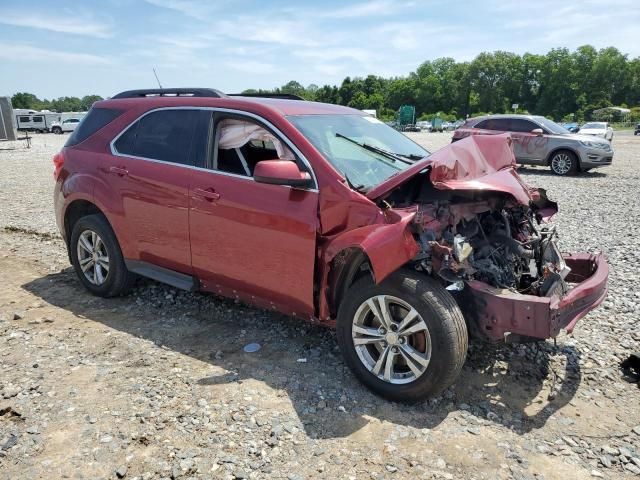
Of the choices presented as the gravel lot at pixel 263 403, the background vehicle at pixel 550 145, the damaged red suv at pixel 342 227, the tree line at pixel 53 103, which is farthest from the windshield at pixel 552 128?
the tree line at pixel 53 103

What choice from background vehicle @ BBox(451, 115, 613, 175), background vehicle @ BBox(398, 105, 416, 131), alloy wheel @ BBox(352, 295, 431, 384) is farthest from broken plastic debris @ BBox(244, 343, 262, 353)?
background vehicle @ BBox(398, 105, 416, 131)

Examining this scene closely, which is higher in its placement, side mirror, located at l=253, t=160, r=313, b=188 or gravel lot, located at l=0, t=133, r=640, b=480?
side mirror, located at l=253, t=160, r=313, b=188

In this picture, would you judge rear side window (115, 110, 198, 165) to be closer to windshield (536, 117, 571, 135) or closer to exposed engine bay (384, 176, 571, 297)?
exposed engine bay (384, 176, 571, 297)

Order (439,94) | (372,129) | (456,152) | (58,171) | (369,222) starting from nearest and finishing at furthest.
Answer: (369,222)
(456,152)
(372,129)
(58,171)
(439,94)

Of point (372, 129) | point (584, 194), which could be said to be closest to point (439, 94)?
point (584, 194)

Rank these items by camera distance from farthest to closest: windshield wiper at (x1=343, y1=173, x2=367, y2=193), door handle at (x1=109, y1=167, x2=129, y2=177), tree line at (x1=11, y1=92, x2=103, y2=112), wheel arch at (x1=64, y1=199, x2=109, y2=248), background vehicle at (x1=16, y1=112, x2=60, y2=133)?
tree line at (x1=11, y1=92, x2=103, y2=112)
background vehicle at (x1=16, y1=112, x2=60, y2=133)
wheel arch at (x1=64, y1=199, x2=109, y2=248)
door handle at (x1=109, y1=167, x2=129, y2=177)
windshield wiper at (x1=343, y1=173, x2=367, y2=193)

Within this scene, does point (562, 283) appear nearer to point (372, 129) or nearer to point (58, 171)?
point (372, 129)

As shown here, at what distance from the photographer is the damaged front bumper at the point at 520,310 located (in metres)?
3.03

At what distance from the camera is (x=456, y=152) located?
3.60 metres

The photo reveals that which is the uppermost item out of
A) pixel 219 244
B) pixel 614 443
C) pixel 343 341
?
pixel 219 244

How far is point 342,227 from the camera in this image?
11.2 ft

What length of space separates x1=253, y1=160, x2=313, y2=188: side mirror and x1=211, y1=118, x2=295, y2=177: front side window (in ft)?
1.74

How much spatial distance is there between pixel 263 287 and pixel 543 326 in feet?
6.45

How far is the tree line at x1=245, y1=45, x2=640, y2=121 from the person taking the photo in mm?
97375
